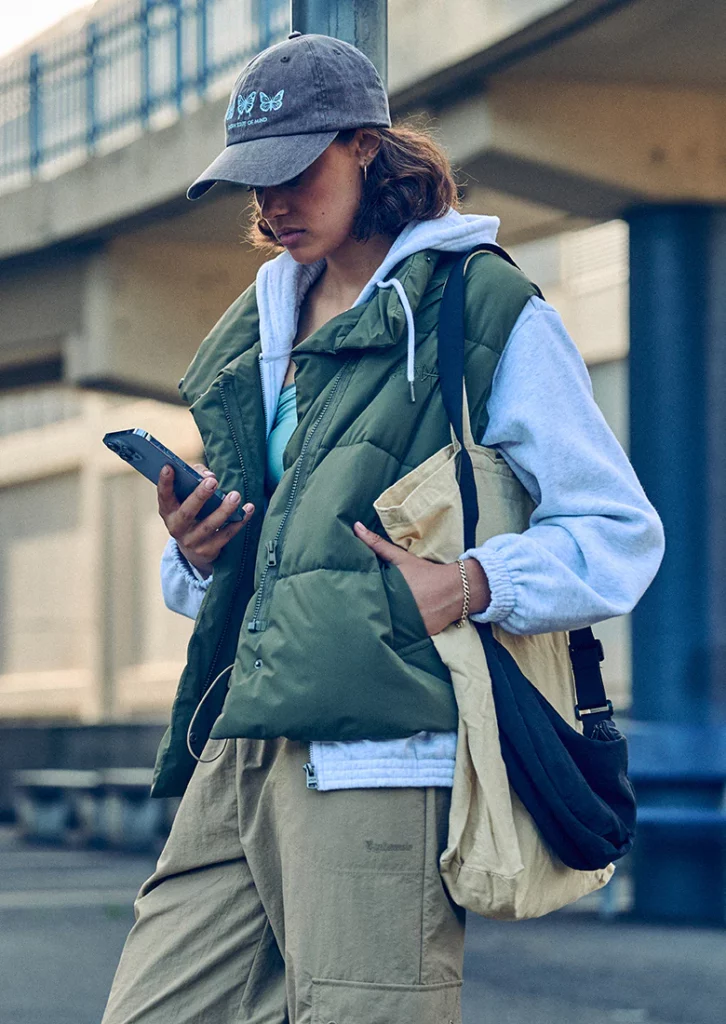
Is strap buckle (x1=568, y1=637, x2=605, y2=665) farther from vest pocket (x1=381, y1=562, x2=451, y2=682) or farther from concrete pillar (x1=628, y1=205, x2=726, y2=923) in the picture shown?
concrete pillar (x1=628, y1=205, x2=726, y2=923)

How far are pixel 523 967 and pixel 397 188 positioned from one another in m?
5.36

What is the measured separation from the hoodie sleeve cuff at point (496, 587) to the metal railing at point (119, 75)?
9.08 m

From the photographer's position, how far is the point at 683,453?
912 centimetres

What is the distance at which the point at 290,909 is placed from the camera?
2471mm

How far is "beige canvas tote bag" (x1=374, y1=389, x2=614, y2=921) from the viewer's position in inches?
92.2

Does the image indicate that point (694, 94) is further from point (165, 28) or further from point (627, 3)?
point (165, 28)

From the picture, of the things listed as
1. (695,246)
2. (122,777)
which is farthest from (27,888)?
(695,246)

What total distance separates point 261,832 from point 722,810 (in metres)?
6.80

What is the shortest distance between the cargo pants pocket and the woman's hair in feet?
3.61

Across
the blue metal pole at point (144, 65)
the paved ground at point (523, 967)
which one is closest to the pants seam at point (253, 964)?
the paved ground at point (523, 967)

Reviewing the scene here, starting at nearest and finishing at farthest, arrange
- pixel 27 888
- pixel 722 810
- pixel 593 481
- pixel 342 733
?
pixel 342 733, pixel 593 481, pixel 722 810, pixel 27 888

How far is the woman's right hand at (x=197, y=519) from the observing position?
8.66ft

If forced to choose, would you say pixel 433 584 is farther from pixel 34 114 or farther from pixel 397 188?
pixel 34 114

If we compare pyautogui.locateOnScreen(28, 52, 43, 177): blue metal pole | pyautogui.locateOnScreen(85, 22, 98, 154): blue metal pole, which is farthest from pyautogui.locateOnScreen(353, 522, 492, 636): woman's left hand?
pyautogui.locateOnScreen(28, 52, 43, 177): blue metal pole
